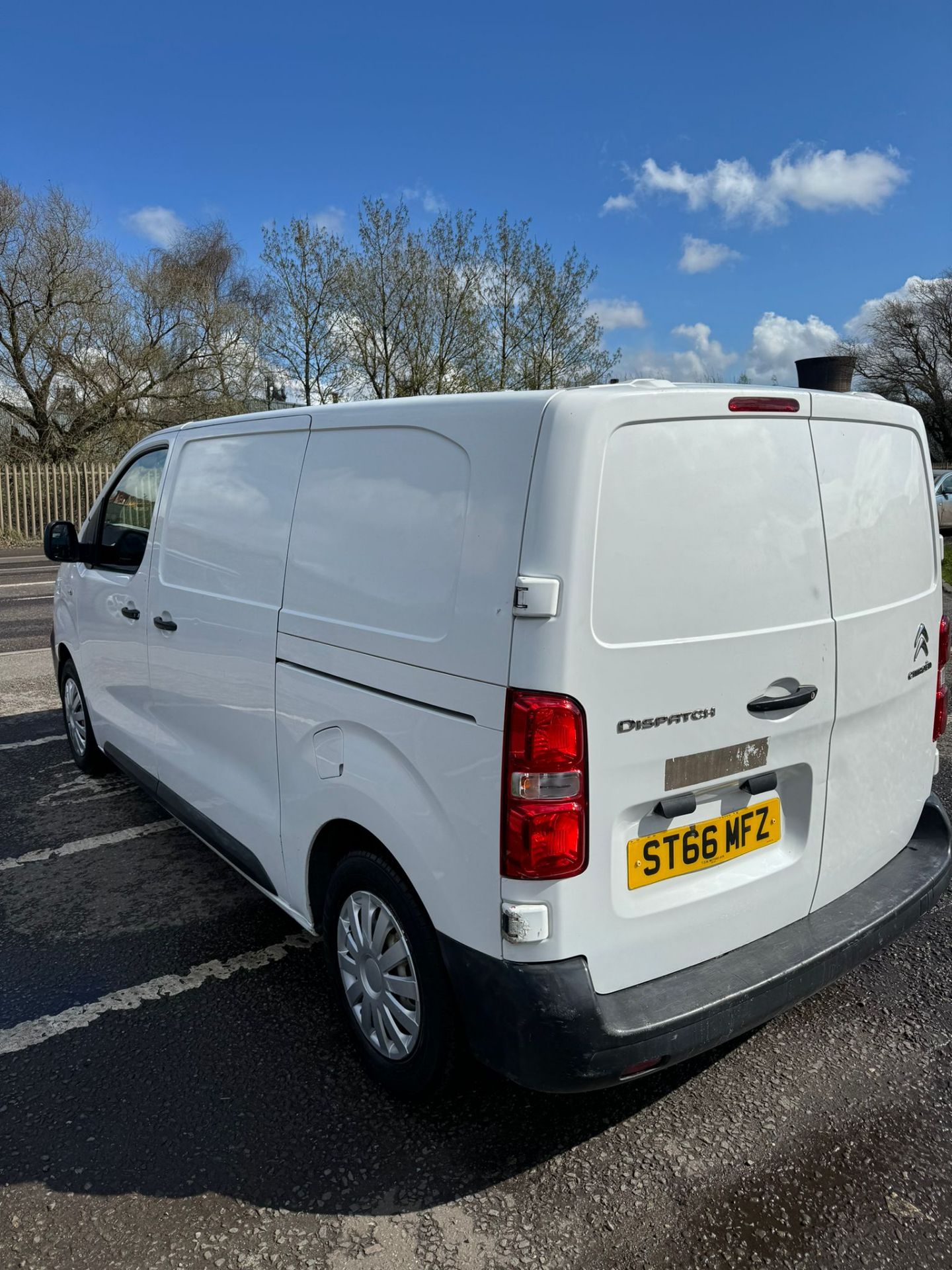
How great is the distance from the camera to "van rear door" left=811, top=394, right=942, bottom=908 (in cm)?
261

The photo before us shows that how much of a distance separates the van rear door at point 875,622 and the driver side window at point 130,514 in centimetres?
297

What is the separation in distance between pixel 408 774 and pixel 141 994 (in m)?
1.58

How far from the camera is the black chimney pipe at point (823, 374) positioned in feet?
11.0

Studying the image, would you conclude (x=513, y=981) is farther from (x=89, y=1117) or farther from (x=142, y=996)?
(x=142, y=996)

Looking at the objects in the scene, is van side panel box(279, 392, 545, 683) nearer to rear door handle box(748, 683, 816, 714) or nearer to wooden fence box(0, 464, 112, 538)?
rear door handle box(748, 683, 816, 714)

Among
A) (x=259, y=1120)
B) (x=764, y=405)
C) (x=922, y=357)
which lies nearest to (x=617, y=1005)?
(x=259, y=1120)

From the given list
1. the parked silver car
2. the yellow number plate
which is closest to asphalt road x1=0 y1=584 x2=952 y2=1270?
the yellow number plate

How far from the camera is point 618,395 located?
2.13 meters

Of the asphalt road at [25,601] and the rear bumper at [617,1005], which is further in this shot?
the asphalt road at [25,601]

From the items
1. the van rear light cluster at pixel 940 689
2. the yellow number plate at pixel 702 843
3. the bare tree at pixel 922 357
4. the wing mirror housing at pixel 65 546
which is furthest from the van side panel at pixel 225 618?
the bare tree at pixel 922 357

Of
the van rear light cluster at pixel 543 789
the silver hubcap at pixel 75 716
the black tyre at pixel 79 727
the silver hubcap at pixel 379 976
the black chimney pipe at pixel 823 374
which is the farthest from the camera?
the silver hubcap at pixel 75 716

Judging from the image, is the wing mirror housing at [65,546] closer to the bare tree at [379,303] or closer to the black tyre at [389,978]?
the black tyre at [389,978]

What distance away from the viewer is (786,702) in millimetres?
2439

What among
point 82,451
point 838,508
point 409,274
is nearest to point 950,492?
point 409,274
